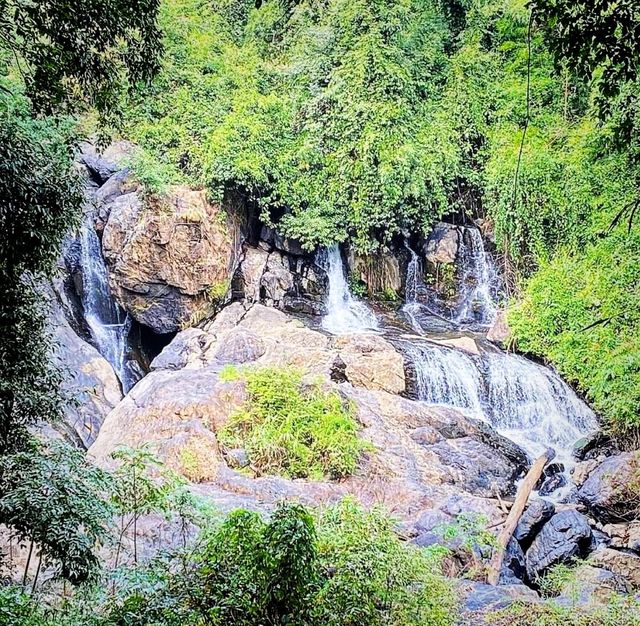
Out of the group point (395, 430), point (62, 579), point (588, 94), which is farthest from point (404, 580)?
point (588, 94)

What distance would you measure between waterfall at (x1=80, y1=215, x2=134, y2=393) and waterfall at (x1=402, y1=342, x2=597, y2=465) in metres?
5.86

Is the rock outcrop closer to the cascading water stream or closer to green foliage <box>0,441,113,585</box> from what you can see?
the cascading water stream

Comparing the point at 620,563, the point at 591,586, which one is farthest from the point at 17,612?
the point at 620,563

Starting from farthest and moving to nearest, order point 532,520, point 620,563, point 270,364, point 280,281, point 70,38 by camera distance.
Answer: point 280,281 → point 270,364 → point 532,520 → point 620,563 → point 70,38

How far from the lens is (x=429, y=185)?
13039mm

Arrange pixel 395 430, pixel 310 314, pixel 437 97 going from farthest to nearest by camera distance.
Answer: pixel 437 97 < pixel 310 314 < pixel 395 430

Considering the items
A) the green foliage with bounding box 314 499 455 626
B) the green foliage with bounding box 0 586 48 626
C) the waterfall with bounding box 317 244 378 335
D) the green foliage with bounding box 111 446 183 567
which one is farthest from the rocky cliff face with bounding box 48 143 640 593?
the green foliage with bounding box 0 586 48 626

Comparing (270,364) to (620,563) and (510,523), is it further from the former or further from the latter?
(620,563)

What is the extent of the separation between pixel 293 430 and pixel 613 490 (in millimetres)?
4335

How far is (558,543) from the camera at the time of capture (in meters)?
6.27

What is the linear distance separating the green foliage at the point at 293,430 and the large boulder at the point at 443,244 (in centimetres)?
625

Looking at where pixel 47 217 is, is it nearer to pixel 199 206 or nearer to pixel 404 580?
pixel 404 580

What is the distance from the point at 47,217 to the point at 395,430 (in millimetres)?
6037

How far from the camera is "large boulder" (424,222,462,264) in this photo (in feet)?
43.2
